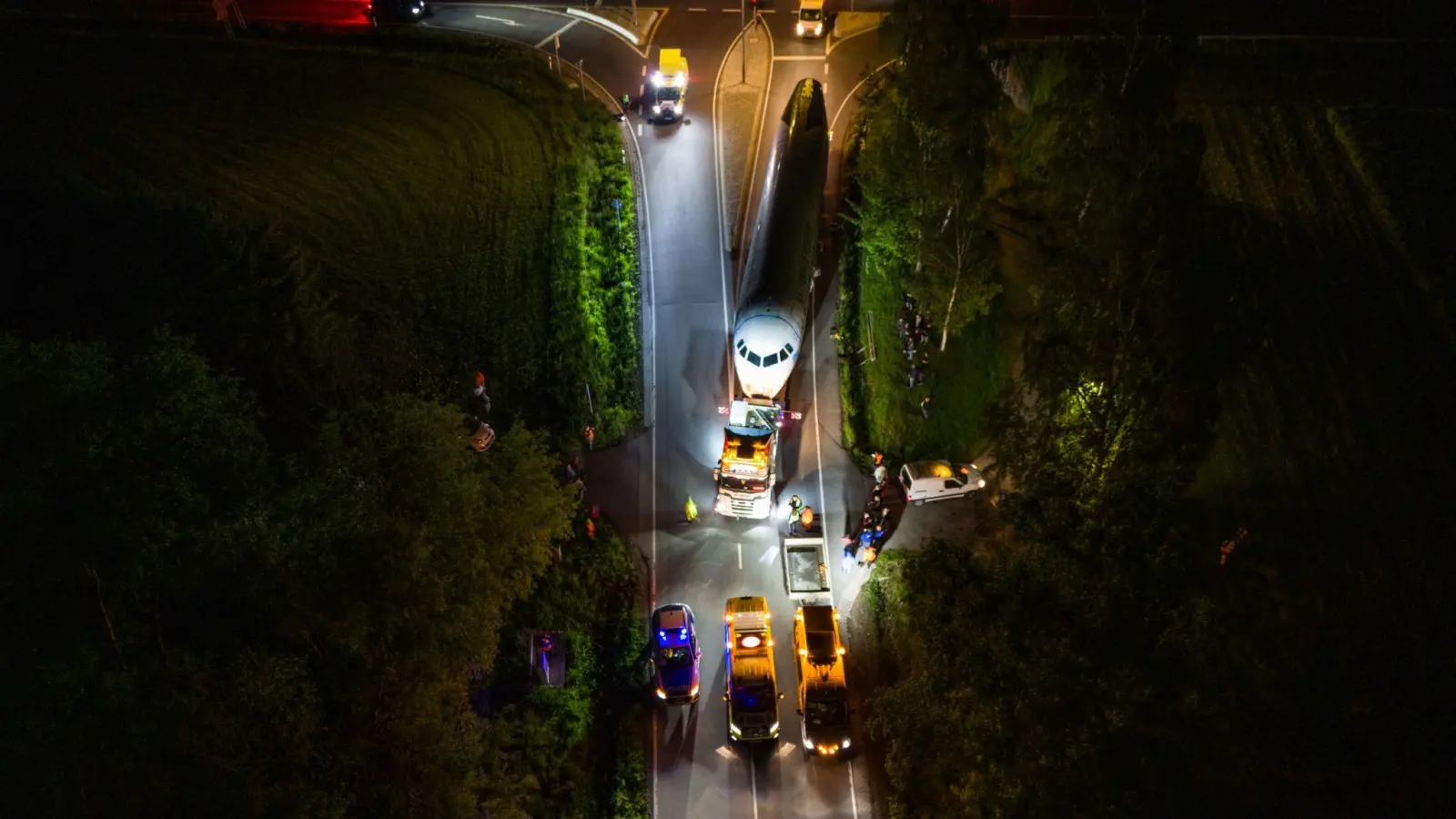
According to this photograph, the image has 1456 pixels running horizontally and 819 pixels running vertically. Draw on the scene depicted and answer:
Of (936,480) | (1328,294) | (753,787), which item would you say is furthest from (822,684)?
(1328,294)

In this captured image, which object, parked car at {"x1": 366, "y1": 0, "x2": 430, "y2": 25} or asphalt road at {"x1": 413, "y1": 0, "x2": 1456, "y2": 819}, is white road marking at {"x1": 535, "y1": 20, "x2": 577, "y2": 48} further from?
parked car at {"x1": 366, "y1": 0, "x2": 430, "y2": 25}

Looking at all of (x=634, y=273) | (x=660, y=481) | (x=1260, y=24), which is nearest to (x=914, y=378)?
(x=660, y=481)

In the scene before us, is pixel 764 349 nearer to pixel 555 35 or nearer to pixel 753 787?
pixel 753 787

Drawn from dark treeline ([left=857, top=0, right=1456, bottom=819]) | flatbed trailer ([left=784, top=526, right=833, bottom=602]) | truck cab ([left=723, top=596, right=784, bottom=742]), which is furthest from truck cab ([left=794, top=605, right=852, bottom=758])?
flatbed trailer ([left=784, top=526, right=833, bottom=602])

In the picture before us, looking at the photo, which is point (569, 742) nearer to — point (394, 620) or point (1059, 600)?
point (394, 620)

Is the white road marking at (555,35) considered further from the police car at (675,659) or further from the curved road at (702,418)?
the police car at (675,659)

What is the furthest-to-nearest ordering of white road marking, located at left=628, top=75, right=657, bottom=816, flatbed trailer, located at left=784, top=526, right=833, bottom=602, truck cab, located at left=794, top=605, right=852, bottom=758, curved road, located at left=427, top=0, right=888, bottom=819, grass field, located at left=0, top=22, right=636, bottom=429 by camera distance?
grass field, located at left=0, top=22, right=636, bottom=429 → flatbed trailer, located at left=784, top=526, right=833, bottom=602 → white road marking, located at left=628, top=75, right=657, bottom=816 → curved road, located at left=427, top=0, right=888, bottom=819 → truck cab, located at left=794, top=605, right=852, bottom=758
